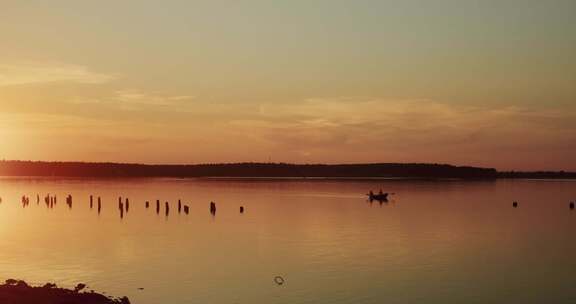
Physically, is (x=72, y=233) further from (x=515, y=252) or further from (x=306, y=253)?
(x=515, y=252)

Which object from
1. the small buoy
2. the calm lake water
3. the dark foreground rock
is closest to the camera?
the dark foreground rock

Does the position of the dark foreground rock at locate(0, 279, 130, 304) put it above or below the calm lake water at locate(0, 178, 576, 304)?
above

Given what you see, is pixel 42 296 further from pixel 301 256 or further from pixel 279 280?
pixel 301 256

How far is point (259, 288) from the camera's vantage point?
38.8 metres

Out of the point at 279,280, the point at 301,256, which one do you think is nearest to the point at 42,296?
the point at 279,280

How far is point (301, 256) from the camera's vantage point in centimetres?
5225

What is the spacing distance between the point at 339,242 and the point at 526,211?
57402 millimetres

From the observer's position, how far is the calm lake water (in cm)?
3831

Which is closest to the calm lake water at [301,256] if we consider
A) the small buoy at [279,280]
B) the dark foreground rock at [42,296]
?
the small buoy at [279,280]

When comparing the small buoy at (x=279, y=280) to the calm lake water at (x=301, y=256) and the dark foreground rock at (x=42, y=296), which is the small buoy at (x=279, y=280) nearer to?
the calm lake water at (x=301, y=256)

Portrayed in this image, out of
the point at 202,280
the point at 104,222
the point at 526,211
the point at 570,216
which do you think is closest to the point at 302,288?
the point at 202,280

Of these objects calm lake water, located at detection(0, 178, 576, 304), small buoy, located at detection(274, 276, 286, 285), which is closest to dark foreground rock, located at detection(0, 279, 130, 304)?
calm lake water, located at detection(0, 178, 576, 304)

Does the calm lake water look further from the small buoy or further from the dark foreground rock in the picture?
the dark foreground rock

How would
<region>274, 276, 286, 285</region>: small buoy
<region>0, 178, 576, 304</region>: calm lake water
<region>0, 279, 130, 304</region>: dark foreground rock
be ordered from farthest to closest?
<region>274, 276, 286, 285</region>: small buoy, <region>0, 178, 576, 304</region>: calm lake water, <region>0, 279, 130, 304</region>: dark foreground rock
